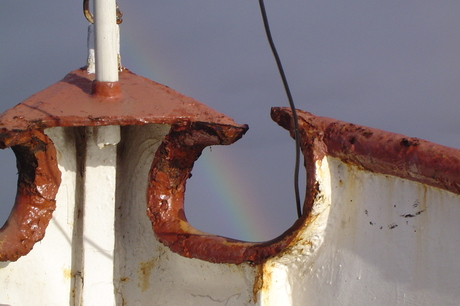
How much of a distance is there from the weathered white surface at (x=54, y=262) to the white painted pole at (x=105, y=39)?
0.46m

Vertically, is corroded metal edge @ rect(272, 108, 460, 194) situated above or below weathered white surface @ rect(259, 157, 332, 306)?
above

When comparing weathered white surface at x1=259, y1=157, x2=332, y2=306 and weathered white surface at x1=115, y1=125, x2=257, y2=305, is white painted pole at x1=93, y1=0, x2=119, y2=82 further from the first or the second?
weathered white surface at x1=259, y1=157, x2=332, y2=306

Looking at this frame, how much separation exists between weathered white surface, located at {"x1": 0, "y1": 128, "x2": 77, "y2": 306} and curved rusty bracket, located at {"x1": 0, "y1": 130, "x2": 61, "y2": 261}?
15cm

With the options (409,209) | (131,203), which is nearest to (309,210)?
(409,209)

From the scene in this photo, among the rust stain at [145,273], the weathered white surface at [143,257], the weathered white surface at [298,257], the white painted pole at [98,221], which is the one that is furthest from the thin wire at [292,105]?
the rust stain at [145,273]

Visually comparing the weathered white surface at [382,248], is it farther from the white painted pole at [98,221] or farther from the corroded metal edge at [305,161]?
the white painted pole at [98,221]

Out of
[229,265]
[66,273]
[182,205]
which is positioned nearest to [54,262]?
[66,273]

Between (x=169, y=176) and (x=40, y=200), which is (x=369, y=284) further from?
(x=40, y=200)

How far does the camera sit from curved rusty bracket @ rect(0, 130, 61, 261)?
3019 millimetres

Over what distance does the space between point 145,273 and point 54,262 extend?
46cm

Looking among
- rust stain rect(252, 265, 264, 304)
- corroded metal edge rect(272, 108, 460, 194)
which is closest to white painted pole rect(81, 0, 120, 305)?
rust stain rect(252, 265, 264, 304)

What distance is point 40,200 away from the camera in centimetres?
312

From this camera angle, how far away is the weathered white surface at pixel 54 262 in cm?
318

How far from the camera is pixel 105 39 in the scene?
303 centimetres
